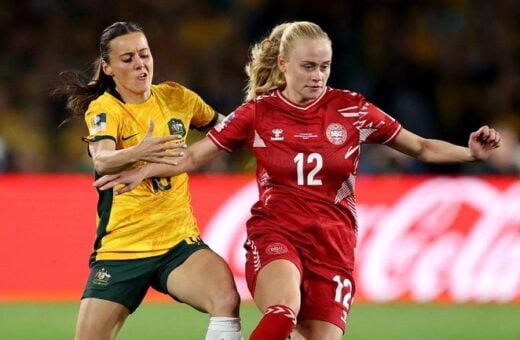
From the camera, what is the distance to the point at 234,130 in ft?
19.6

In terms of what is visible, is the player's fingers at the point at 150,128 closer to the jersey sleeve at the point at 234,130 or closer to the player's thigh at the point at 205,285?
the jersey sleeve at the point at 234,130

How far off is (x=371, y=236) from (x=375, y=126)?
200 inches

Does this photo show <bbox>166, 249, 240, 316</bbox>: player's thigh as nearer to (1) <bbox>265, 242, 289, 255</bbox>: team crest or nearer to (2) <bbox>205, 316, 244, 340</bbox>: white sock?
(2) <bbox>205, 316, 244, 340</bbox>: white sock

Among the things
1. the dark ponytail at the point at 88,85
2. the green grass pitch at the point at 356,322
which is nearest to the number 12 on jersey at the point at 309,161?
the dark ponytail at the point at 88,85

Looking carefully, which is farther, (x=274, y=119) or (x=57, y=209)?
(x=57, y=209)

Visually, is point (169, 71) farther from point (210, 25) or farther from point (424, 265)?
point (424, 265)

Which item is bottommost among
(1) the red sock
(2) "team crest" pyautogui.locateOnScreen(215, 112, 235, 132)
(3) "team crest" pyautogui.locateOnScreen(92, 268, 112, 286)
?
(1) the red sock

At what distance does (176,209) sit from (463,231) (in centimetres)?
560

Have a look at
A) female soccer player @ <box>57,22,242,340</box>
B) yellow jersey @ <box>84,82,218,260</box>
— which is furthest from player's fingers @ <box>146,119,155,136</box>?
yellow jersey @ <box>84,82,218,260</box>

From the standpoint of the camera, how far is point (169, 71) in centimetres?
1335

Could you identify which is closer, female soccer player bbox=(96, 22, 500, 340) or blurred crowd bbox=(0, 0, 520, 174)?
female soccer player bbox=(96, 22, 500, 340)

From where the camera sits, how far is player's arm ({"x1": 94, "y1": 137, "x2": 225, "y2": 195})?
5.71 metres

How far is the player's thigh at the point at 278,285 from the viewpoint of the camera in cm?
556

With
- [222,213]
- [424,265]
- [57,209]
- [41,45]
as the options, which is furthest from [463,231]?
[41,45]
